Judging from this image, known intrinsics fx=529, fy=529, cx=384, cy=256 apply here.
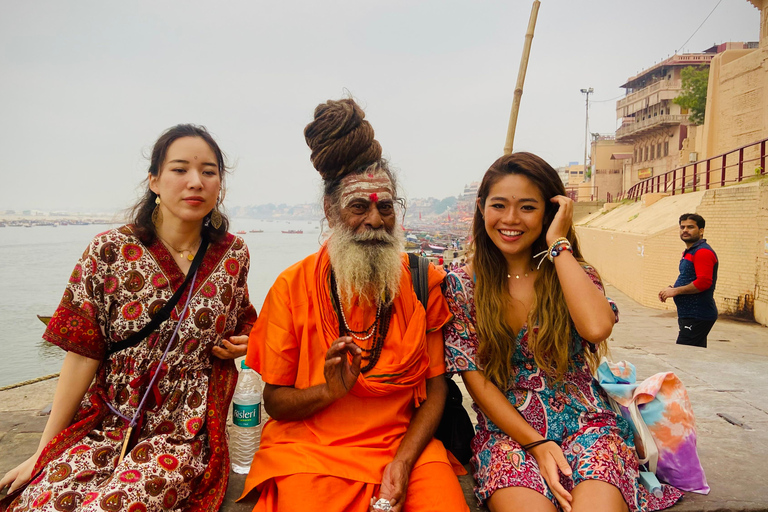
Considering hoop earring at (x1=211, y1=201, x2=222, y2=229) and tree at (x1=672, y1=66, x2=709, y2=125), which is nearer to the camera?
hoop earring at (x1=211, y1=201, x2=222, y2=229)

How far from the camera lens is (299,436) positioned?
2441 mm

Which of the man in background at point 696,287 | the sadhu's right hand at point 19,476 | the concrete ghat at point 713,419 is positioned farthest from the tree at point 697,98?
the sadhu's right hand at point 19,476

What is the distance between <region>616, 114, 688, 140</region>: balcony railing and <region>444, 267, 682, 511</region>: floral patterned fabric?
44.8 metres

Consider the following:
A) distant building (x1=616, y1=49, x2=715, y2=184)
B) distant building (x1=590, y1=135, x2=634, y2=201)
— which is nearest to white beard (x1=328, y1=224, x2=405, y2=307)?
distant building (x1=616, y1=49, x2=715, y2=184)

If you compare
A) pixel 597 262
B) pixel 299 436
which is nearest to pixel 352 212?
pixel 299 436

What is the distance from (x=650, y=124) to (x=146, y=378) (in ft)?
156

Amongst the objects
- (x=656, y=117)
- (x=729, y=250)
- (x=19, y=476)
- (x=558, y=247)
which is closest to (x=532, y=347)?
(x=558, y=247)

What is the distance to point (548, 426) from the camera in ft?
8.28

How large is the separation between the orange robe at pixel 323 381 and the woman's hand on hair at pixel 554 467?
0.39m

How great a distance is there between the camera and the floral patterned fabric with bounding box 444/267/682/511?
7.57 feet

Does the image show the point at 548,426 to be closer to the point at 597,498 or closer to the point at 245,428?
the point at 597,498

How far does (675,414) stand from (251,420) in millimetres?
2086

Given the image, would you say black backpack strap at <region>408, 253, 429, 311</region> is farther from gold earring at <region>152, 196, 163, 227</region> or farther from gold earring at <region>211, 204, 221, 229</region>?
gold earring at <region>152, 196, 163, 227</region>

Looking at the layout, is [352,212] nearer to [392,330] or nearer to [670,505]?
[392,330]
